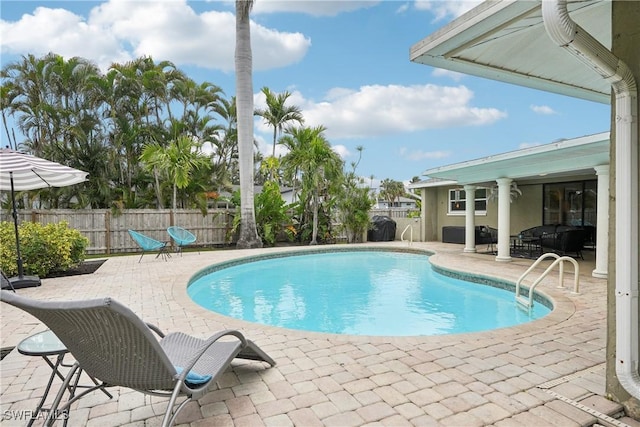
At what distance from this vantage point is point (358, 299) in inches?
318

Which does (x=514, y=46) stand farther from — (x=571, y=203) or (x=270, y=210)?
(x=270, y=210)

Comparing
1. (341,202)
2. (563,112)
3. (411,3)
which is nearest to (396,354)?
(411,3)

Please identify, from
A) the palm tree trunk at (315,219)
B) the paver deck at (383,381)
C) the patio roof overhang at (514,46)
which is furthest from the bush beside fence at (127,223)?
the patio roof overhang at (514,46)

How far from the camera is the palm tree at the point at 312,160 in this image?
50.6ft

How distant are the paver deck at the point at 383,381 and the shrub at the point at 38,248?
3728 millimetres

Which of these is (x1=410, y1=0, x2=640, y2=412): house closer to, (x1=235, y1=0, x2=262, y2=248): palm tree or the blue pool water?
the blue pool water

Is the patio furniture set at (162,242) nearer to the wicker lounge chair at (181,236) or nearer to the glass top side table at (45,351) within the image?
the wicker lounge chair at (181,236)

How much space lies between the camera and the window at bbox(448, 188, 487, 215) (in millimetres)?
16797

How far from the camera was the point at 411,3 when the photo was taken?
10375mm

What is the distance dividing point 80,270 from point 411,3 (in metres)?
11.3

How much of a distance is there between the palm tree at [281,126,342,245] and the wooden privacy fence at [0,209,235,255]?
3.68 meters

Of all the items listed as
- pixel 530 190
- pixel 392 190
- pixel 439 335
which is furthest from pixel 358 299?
pixel 392 190

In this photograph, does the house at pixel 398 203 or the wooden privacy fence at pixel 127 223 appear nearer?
the wooden privacy fence at pixel 127 223

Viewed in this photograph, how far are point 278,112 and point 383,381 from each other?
20332 millimetres
